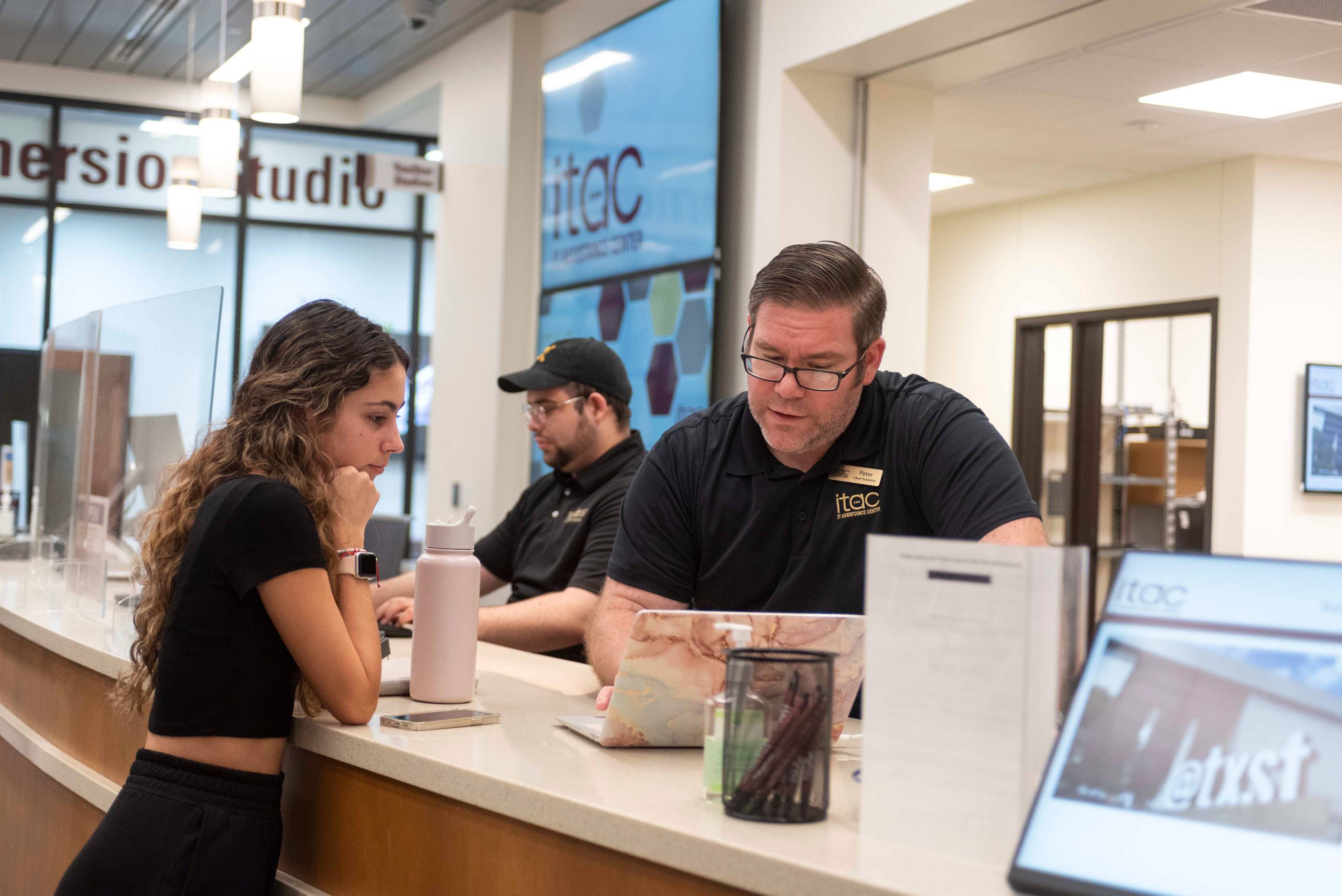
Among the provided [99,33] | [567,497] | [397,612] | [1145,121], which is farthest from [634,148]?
[99,33]

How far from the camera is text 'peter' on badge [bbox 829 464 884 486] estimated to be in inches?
79.4

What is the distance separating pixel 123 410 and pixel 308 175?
17.2 feet

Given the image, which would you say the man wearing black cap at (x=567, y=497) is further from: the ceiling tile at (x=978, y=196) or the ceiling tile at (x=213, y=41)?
the ceiling tile at (x=978, y=196)

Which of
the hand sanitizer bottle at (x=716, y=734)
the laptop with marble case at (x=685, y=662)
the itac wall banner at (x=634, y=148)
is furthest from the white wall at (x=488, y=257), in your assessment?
the hand sanitizer bottle at (x=716, y=734)

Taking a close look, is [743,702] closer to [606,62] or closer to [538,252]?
[606,62]

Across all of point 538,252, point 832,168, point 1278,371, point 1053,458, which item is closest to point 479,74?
point 538,252

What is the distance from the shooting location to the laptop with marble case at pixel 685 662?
Answer: 142 cm

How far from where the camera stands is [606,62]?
522 centimetres

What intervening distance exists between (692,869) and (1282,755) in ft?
1.64

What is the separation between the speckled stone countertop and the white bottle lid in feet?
0.77

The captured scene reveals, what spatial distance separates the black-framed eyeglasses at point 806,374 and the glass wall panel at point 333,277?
6.22 metres

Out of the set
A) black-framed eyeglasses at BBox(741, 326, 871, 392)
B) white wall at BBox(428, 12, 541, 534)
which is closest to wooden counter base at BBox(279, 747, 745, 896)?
black-framed eyeglasses at BBox(741, 326, 871, 392)

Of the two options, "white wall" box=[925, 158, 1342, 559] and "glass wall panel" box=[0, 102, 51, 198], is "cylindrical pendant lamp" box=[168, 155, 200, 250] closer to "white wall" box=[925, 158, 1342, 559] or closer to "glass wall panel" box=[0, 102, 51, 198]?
"glass wall panel" box=[0, 102, 51, 198]

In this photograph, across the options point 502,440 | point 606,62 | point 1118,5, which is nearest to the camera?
point 1118,5
